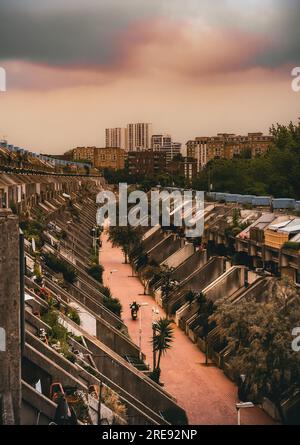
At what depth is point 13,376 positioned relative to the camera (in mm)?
13164

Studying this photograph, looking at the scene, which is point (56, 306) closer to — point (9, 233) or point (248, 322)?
point (248, 322)

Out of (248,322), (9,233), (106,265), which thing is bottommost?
(106,265)

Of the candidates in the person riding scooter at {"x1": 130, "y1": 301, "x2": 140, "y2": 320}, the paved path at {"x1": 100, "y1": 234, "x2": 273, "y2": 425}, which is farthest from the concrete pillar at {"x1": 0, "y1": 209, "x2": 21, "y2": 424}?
the person riding scooter at {"x1": 130, "y1": 301, "x2": 140, "y2": 320}

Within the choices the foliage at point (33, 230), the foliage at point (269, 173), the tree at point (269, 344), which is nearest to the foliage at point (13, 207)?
the foliage at point (33, 230)

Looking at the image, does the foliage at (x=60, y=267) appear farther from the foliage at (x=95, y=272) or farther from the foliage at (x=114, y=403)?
the foliage at (x=114, y=403)

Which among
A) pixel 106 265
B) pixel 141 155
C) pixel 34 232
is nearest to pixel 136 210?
pixel 106 265

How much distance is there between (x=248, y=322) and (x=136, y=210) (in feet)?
177

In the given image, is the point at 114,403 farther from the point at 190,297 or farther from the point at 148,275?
the point at 148,275

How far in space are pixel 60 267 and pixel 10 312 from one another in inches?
694

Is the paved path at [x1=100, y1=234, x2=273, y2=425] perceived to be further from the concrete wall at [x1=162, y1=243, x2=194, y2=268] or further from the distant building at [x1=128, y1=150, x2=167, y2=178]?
the distant building at [x1=128, y1=150, x2=167, y2=178]

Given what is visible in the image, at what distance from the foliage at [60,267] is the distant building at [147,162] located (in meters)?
159

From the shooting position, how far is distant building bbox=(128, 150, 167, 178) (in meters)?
192

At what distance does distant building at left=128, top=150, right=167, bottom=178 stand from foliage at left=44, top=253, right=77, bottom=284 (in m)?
159

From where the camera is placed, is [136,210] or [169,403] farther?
[136,210]
